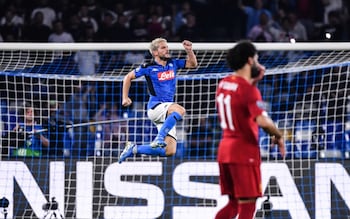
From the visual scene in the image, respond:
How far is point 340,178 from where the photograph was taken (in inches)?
603

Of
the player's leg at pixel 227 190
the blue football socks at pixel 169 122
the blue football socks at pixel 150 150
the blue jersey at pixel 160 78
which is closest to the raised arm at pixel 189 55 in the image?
the blue jersey at pixel 160 78

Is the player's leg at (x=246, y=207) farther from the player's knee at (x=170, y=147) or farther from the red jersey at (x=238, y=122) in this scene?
the player's knee at (x=170, y=147)

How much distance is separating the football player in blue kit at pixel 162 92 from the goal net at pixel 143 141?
697mm

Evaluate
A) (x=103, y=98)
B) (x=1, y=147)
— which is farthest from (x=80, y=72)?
(x=1, y=147)

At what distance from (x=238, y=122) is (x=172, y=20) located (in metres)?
9.32

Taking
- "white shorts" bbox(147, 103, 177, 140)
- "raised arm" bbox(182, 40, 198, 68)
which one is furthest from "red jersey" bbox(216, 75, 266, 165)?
"white shorts" bbox(147, 103, 177, 140)

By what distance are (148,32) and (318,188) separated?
5.57m

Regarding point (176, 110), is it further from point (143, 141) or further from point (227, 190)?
point (227, 190)

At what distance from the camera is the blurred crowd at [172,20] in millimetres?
19594

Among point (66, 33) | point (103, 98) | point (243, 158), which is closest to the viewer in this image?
point (243, 158)

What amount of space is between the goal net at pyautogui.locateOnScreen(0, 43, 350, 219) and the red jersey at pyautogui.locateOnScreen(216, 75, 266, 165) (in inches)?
148

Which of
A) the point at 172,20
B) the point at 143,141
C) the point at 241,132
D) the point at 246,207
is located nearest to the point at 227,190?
the point at 246,207

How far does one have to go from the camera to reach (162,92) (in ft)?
46.9

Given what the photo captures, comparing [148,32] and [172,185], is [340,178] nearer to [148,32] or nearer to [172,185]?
[172,185]
